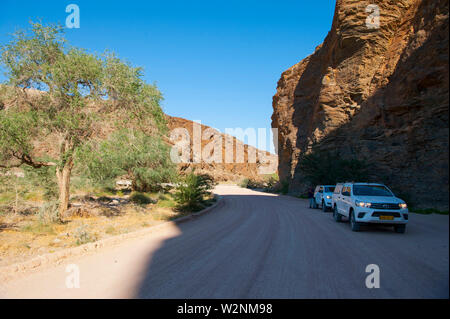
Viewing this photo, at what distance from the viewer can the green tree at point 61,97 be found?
11.2m

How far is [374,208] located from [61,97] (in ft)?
41.5

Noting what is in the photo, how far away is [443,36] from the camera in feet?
61.6

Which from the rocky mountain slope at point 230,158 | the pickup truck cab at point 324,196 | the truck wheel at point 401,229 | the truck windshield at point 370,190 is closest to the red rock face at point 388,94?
the truck windshield at point 370,190

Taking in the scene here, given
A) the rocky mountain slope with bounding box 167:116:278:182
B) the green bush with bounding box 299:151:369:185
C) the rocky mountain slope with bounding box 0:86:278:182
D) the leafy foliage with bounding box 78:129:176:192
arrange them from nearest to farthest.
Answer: the leafy foliage with bounding box 78:129:176:192, the green bush with bounding box 299:151:369:185, the rocky mountain slope with bounding box 0:86:278:182, the rocky mountain slope with bounding box 167:116:278:182

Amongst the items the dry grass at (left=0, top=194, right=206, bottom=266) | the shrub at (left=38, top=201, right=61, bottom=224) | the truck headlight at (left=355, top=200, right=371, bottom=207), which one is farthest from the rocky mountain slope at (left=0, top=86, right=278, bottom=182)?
the truck headlight at (left=355, top=200, right=371, bottom=207)

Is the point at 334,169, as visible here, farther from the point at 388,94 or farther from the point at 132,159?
the point at 132,159

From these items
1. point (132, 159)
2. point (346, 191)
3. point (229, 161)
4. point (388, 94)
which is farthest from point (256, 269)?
point (229, 161)

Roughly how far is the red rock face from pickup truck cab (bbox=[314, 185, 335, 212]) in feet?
17.8

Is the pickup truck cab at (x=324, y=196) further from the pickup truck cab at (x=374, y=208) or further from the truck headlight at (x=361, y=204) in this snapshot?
the truck headlight at (x=361, y=204)

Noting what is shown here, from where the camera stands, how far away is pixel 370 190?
35.6 feet

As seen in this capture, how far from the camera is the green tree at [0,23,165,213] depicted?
442 inches

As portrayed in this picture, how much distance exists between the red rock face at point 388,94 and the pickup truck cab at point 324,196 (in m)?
5.42

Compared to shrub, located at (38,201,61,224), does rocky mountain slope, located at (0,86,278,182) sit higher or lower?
higher

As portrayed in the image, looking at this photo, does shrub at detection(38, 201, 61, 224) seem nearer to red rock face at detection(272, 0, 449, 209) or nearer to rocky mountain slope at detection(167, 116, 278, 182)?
red rock face at detection(272, 0, 449, 209)
